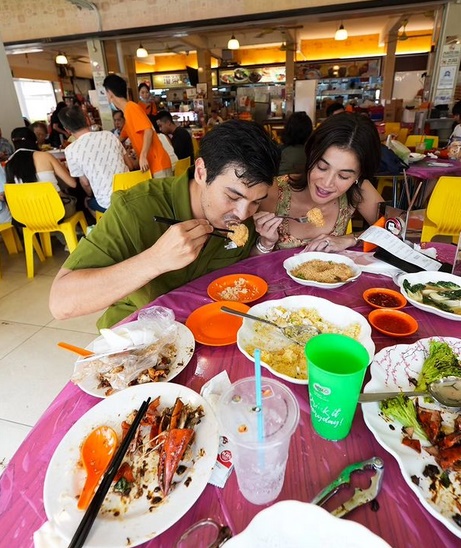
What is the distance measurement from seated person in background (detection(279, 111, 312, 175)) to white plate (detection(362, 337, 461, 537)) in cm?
314

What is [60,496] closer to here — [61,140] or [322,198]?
[322,198]

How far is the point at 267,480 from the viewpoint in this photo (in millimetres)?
708

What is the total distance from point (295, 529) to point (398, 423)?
0.40m

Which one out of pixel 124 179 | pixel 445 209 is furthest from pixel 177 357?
pixel 445 209

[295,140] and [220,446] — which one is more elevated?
[295,140]

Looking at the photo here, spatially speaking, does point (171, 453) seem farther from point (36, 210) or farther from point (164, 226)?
point (36, 210)

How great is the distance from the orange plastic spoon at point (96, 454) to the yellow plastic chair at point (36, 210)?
3559 millimetres

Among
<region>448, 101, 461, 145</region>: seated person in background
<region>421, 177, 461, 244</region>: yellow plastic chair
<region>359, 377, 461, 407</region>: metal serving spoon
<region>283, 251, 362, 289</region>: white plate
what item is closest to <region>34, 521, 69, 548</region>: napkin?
<region>359, 377, 461, 407</region>: metal serving spoon

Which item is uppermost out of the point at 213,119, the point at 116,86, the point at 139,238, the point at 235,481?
the point at 116,86

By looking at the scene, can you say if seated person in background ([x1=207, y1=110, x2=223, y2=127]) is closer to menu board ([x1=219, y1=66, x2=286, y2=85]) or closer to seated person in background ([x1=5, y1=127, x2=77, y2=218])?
menu board ([x1=219, y1=66, x2=286, y2=85])

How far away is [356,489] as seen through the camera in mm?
702

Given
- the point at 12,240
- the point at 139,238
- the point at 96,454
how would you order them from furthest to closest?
the point at 12,240, the point at 139,238, the point at 96,454

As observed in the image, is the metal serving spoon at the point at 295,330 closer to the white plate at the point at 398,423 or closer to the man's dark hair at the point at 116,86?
the white plate at the point at 398,423

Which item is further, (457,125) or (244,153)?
(457,125)
